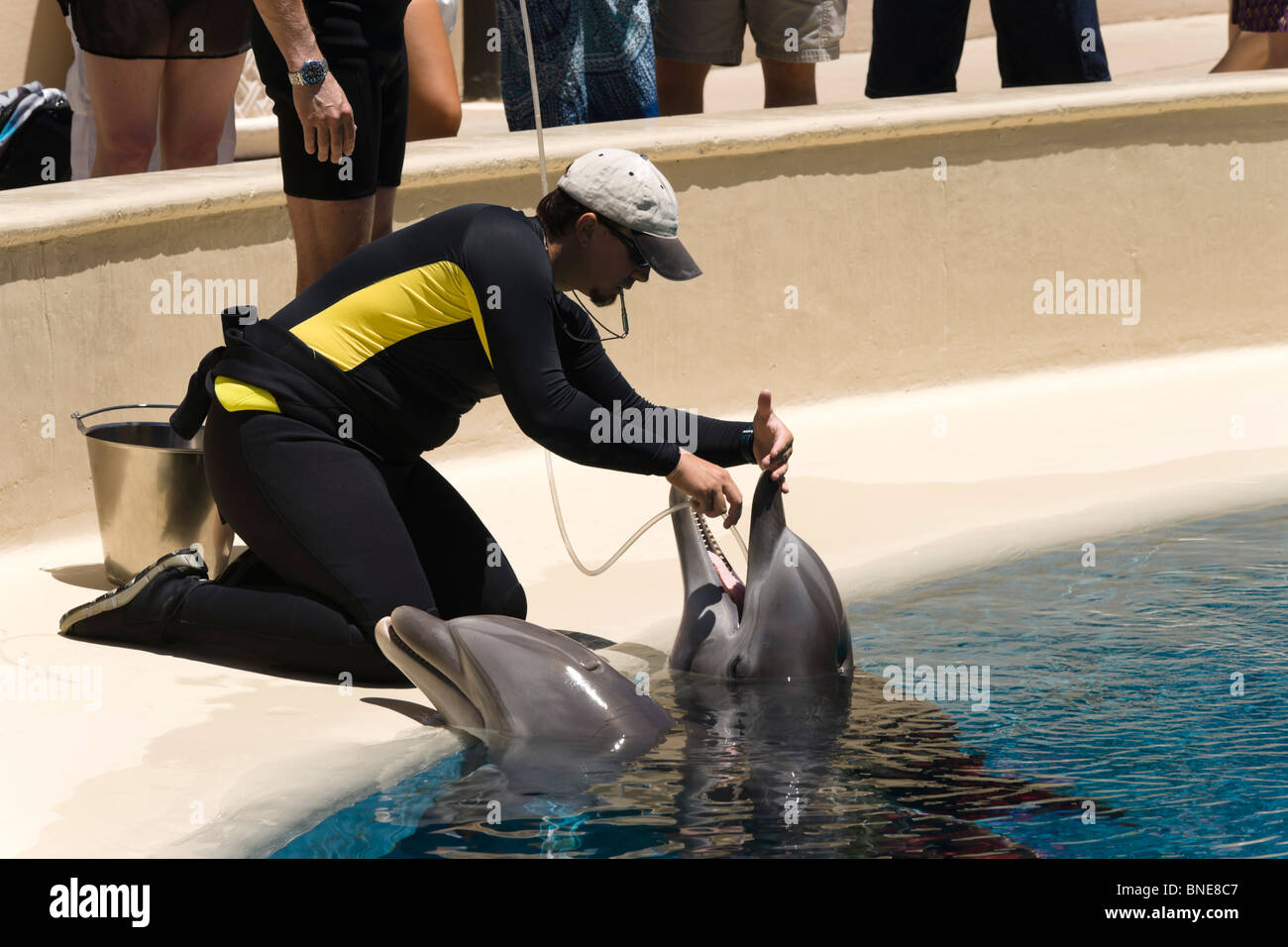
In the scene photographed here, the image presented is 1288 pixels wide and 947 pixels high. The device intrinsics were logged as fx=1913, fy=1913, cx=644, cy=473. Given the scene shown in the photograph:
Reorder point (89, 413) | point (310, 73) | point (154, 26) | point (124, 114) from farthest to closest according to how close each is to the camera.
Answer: point (124, 114), point (154, 26), point (89, 413), point (310, 73)

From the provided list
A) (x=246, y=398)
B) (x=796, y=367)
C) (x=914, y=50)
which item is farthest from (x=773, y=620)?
(x=914, y=50)

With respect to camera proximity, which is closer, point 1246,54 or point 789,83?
point 789,83

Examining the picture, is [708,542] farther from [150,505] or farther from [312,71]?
[312,71]

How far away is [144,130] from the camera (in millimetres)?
6250

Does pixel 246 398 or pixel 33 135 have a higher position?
pixel 33 135

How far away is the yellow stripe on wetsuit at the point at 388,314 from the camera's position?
4391 millimetres

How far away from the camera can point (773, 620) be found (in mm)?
4426

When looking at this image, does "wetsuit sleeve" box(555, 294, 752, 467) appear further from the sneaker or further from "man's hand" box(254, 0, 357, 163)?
the sneaker

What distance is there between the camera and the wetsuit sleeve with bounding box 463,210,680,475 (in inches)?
166

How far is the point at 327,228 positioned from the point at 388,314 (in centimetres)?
82

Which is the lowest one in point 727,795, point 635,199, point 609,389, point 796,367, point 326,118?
point 727,795

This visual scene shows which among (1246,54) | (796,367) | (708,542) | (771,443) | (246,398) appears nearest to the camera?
(771,443)
